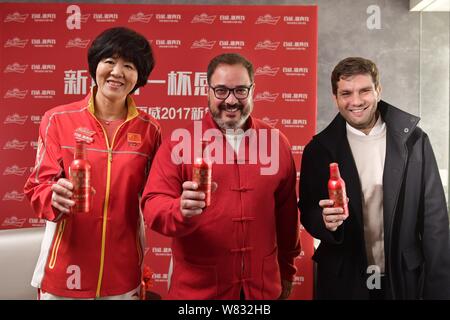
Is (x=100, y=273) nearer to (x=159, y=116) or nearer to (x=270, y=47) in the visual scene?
(x=159, y=116)

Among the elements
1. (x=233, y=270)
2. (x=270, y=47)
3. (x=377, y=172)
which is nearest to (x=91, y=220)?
(x=233, y=270)

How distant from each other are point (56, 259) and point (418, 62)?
3.28 meters

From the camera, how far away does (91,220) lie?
1.66 m

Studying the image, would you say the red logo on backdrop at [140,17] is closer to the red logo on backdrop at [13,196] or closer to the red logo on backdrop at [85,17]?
the red logo on backdrop at [85,17]

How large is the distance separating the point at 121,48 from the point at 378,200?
46.3 inches

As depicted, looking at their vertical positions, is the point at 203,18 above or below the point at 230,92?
above

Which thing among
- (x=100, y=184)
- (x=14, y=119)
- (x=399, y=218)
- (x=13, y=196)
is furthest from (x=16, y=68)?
(x=399, y=218)

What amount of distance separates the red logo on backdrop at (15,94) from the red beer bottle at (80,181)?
1786 mm

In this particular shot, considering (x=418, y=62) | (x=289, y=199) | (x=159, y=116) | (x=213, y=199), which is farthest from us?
(x=418, y=62)

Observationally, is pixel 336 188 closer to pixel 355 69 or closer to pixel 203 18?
pixel 355 69

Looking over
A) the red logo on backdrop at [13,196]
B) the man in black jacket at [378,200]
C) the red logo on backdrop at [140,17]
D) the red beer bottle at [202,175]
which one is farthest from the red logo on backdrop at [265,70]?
the red logo on backdrop at [13,196]

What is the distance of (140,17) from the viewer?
3.03 metres

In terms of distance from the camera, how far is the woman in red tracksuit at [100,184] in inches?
64.7

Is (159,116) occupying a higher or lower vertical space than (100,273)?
higher
